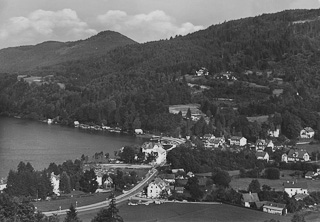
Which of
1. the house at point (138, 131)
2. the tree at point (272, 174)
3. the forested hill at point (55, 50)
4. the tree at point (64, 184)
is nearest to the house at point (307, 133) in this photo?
the house at point (138, 131)

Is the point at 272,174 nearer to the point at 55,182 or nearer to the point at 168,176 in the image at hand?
the point at 168,176

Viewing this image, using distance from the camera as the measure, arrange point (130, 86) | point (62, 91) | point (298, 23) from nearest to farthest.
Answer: point (130, 86)
point (62, 91)
point (298, 23)

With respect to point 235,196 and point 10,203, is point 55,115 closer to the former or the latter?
point 235,196

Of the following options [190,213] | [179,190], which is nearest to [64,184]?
[179,190]

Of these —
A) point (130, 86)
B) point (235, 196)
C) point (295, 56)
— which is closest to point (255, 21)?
point (295, 56)

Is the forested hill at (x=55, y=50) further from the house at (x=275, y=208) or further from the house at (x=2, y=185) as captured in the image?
the house at (x=275, y=208)

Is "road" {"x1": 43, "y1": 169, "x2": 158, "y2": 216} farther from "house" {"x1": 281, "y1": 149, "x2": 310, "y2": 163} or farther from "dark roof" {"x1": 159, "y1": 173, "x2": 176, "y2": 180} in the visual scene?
"house" {"x1": 281, "y1": 149, "x2": 310, "y2": 163}
